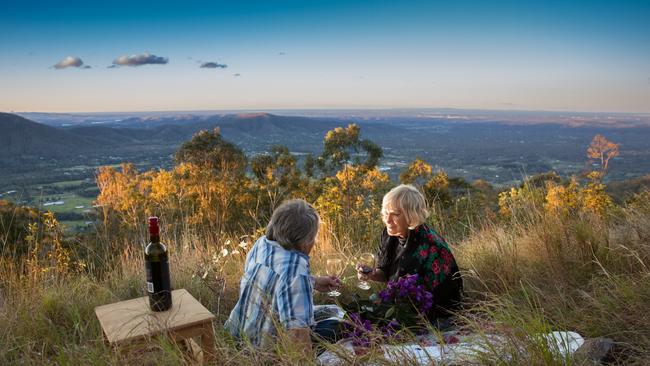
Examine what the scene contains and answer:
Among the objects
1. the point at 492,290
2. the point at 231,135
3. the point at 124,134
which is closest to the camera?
the point at 492,290

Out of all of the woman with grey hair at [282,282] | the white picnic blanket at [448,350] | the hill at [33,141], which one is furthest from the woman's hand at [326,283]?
the hill at [33,141]

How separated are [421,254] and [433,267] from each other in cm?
11

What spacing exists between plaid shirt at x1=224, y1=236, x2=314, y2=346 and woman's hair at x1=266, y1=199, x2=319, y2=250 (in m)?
0.05

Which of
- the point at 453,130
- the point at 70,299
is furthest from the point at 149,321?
the point at 453,130

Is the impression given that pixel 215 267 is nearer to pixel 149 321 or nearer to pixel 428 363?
pixel 149 321

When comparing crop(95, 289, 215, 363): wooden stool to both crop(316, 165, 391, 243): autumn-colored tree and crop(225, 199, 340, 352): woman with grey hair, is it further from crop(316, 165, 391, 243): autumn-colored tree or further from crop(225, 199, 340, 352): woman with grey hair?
crop(316, 165, 391, 243): autumn-colored tree

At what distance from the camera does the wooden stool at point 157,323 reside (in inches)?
81.6

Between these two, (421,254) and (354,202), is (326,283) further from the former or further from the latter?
(354,202)

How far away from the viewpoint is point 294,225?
2.33 meters

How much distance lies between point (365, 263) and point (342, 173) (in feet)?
46.7

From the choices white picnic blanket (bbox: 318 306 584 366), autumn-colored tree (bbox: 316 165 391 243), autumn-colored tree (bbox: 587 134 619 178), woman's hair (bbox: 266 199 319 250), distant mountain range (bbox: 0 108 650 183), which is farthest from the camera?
distant mountain range (bbox: 0 108 650 183)

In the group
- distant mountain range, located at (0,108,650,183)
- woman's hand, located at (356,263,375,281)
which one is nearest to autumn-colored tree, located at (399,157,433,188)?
distant mountain range, located at (0,108,650,183)

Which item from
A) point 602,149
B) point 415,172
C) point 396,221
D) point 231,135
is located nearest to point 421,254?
point 396,221

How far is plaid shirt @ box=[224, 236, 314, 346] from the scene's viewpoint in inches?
87.1
